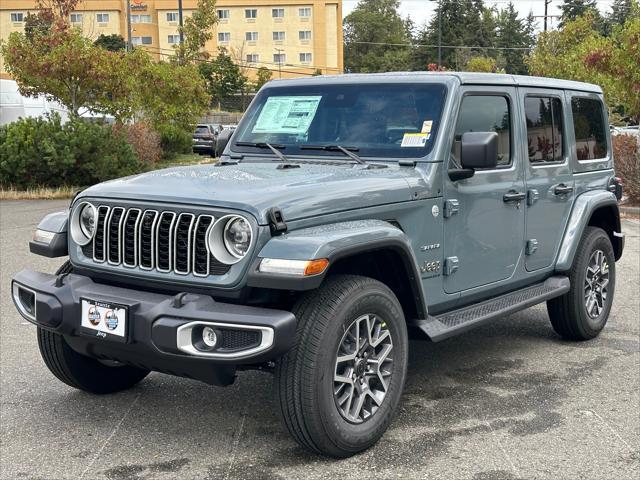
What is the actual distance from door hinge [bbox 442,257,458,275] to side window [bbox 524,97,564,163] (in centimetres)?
124

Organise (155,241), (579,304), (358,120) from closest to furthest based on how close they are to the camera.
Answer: (155,241), (358,120), (579,304)

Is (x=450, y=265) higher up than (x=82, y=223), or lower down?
lower down

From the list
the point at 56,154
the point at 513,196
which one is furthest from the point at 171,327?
the point at 56,154

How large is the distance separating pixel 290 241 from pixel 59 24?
21216mm

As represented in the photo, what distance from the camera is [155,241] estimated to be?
411 centimetres

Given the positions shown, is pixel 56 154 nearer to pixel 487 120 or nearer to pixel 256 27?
pixel 487 120

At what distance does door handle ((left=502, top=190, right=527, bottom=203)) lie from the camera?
212 inches

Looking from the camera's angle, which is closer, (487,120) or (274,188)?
(274,188)

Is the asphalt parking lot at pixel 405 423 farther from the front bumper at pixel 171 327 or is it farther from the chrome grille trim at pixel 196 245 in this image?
the chrome grille trim at pixel 196 245

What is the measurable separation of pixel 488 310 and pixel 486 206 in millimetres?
645

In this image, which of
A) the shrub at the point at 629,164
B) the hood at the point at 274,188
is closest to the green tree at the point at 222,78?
the shrub at the point at 629,164

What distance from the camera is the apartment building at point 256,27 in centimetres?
8319

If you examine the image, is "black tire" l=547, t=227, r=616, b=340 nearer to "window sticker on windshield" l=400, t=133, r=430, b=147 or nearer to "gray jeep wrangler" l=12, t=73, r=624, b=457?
"gray jeep wrangler" l=12, t=73, r=624, b=457

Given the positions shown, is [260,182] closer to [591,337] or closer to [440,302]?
[440,302]
